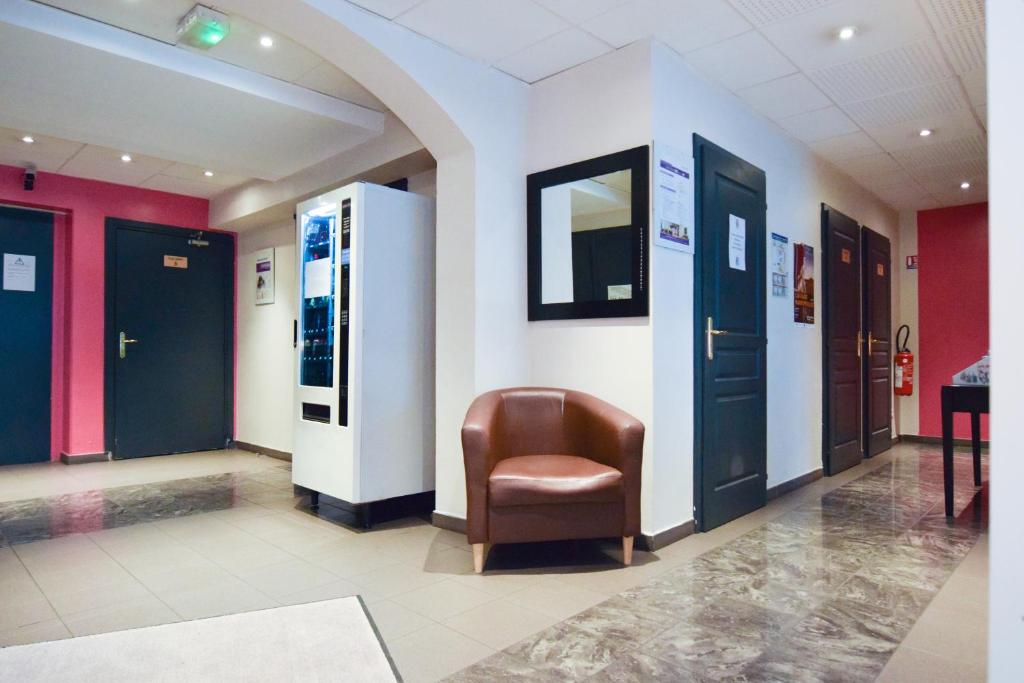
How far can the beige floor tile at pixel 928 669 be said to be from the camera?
191cm

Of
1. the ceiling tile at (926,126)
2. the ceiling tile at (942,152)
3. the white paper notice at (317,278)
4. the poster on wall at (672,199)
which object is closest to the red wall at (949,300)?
the ceiling tile at (942,152)

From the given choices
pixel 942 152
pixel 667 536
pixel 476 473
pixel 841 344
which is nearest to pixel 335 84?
pixel 476 473

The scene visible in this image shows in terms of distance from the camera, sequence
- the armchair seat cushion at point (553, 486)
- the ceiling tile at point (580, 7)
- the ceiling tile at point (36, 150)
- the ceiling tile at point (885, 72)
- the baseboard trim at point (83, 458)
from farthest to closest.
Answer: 1. the baseboard trim at point (83, 458)
2. the ceiling tile at point (36, 150)
3. the ceiling tile at point (885, 72)
4. the ceiling tile at point (580, 7)
5. the armchair seat cushion at point (553, 486)

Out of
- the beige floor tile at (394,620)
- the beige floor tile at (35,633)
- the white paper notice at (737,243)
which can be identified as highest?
the white paper notice at (737,243)

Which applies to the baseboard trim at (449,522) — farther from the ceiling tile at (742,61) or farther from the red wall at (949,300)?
the red wall at (949,300)

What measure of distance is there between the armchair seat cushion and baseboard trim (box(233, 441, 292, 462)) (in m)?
3.91

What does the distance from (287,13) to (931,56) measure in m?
3.58

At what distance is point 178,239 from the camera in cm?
661

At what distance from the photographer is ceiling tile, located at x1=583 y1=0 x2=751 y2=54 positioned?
3.01m

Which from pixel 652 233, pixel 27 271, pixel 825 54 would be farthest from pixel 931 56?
pixel 27 271

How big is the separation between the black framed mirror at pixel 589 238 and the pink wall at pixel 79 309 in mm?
4771

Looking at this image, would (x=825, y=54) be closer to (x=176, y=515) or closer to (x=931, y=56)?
(x=931, y=56)

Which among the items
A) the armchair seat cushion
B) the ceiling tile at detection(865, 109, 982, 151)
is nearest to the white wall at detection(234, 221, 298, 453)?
the armchair seat cushion

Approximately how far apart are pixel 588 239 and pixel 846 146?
9.81 feet
